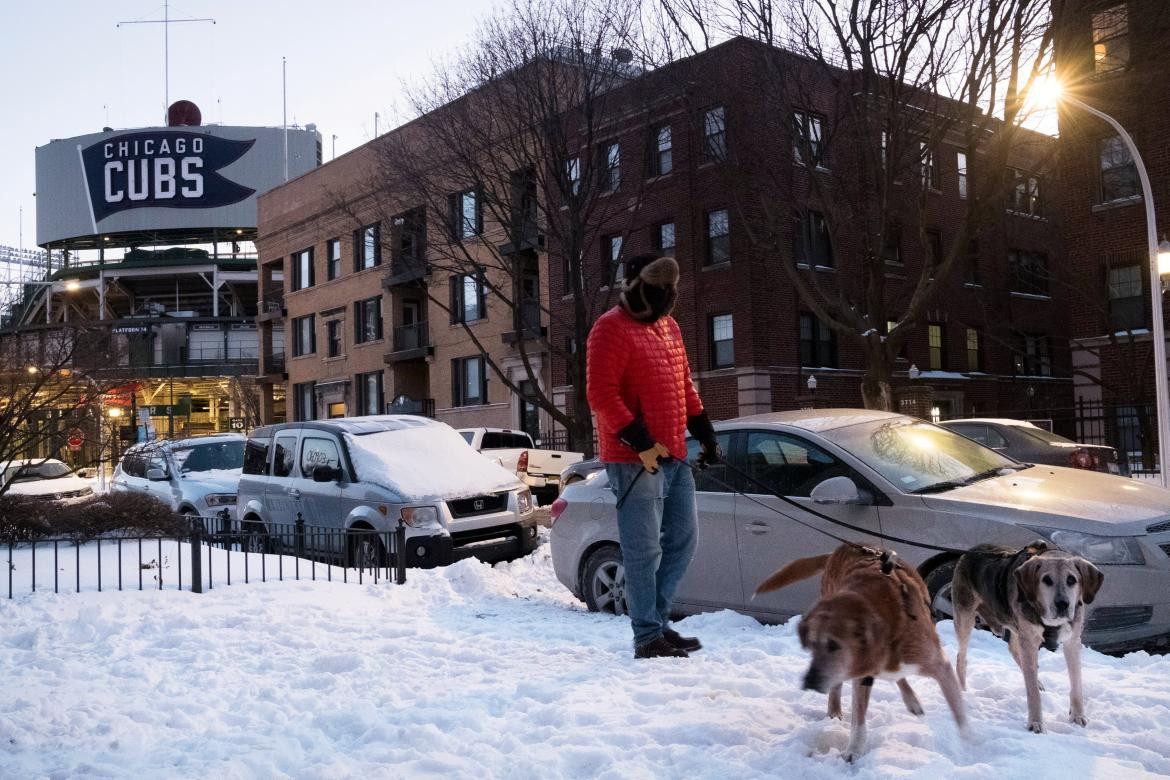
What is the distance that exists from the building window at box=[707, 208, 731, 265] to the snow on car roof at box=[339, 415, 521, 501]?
16175 mm

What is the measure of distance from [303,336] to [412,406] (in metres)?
11.3

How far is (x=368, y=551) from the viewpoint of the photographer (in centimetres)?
991

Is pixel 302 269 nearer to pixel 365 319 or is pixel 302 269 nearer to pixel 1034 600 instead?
pixel 365 319

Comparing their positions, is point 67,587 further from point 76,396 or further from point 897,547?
point 897,547

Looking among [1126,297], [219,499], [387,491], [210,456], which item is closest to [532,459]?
[210,456]

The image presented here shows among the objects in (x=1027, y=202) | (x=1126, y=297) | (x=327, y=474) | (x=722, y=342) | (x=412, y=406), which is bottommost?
(x=327, y=474)

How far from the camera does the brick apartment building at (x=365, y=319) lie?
34.0 metres

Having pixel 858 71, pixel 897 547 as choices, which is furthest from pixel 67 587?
pixel 858 71

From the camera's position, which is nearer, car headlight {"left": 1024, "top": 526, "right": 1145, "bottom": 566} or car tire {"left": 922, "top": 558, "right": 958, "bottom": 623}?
car headlight {"left": 1024, "top": 526, "right": 1145, "bottom": 566}

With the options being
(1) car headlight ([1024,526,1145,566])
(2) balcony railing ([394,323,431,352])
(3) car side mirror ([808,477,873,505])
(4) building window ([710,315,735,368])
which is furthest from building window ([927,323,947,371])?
(3) car side mirror ([808,477,873,505])

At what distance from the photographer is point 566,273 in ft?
100

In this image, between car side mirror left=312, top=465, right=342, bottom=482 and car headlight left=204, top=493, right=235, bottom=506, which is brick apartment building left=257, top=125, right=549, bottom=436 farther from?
car side mirror left=312, top=465, right=342, bottom=482

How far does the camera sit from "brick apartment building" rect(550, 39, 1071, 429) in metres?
18.7

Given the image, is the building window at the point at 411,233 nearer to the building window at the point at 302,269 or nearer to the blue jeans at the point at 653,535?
the blue jeans at the point at 653,535
